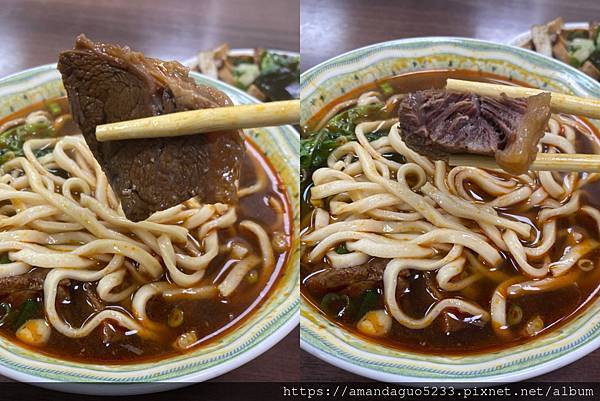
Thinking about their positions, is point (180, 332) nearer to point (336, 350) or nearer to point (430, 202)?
point (336, 350)

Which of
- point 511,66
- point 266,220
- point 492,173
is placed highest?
point 511,66

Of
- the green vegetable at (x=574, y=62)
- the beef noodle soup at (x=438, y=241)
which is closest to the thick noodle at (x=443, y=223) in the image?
the beef noodle soup at (x=438, y=241)

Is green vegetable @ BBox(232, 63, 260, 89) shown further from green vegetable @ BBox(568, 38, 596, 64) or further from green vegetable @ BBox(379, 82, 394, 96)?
green vegetable @ BBox(568, 38, 596, 64)

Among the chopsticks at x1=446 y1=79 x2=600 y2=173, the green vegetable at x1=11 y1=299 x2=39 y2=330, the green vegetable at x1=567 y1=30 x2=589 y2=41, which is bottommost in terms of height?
the green vegetable at x1=11 y1=299 x2=39 y2=330

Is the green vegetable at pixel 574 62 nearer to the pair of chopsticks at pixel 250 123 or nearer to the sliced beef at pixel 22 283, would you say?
the pair of chopsticks at pixel 250 123

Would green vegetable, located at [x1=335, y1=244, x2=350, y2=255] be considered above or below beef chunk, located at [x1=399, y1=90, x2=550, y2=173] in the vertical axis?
below

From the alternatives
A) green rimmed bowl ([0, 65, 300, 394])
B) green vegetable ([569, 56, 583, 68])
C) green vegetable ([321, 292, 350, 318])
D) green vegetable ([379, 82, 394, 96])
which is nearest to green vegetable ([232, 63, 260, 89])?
green vegetable ([379, 82, 394, 96])

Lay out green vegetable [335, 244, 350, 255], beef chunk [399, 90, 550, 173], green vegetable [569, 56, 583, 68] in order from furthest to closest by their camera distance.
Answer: green vegetable [569, 56, 583, 68] < green vegetable [335, 244, 350, 255] < beef chunk [399, 90, 550, 173]

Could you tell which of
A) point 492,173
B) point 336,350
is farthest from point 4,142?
Answer: point 492,173
